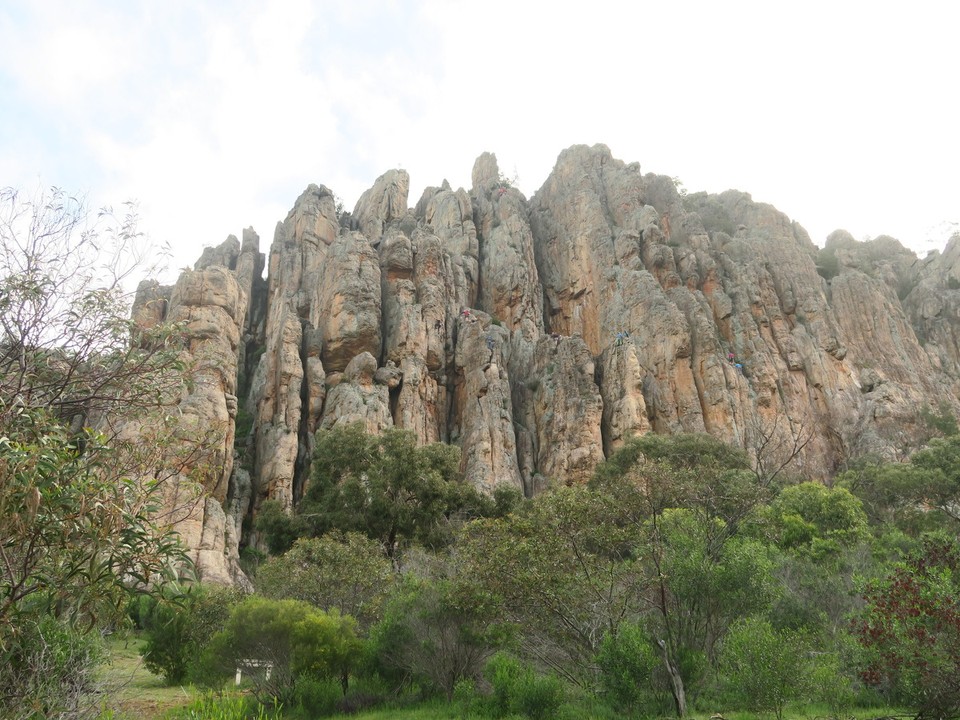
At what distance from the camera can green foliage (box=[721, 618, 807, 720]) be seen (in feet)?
42.4

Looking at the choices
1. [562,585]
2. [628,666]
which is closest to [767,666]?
[628,666]

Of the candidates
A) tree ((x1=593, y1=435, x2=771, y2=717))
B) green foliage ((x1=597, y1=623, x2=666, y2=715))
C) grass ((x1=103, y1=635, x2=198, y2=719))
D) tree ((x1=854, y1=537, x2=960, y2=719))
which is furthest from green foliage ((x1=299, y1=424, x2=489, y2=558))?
tree ((x1=854, y1=537, x2=960, y2=719))

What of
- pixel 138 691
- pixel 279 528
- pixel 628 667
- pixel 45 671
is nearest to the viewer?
pixel 45 671

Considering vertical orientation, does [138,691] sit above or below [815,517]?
below

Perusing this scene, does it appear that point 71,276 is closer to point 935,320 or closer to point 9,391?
point 9,391

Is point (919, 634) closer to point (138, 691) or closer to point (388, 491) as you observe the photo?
point (138, 691)

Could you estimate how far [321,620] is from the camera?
55.4 feet

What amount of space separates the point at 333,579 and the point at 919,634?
1581cm

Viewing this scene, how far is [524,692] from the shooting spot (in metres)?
14.8

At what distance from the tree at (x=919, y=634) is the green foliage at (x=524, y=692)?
643cm

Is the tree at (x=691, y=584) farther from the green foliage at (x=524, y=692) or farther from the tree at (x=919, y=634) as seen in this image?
the green foliage at (x=524, y=692)

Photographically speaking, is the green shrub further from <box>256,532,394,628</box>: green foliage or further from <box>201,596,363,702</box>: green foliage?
<box>256,532,394,628</box>: green foliage


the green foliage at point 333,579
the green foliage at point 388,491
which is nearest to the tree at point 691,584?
the green foliage at point 333,579

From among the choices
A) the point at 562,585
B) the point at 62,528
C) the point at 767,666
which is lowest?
the point at 767,666
